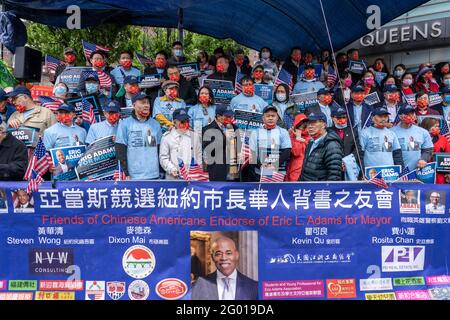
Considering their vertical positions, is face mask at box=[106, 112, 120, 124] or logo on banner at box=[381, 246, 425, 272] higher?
face mask at box=[106, 112, 120, 124]

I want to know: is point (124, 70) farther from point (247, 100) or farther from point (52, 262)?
point (52, 262)

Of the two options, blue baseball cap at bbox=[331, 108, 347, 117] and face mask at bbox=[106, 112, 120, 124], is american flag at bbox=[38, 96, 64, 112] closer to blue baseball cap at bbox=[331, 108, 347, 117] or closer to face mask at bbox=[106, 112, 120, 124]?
face mask at bbox=[106, 112, 120, 124]

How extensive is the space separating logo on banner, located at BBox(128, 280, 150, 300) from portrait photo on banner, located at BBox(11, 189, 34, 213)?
1.40 m

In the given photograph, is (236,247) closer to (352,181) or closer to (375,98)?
(352,181)

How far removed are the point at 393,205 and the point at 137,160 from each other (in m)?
3.27

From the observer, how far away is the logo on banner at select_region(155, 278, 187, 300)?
18.7ft

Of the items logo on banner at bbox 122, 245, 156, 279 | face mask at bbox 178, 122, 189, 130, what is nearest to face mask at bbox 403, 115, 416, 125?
face mask at bbox 178, 122, 189, 130

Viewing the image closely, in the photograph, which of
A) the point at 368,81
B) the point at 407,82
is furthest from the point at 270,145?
the point at 407,82

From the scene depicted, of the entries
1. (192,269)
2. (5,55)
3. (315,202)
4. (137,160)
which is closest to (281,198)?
(315,202)

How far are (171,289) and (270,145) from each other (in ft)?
8.32

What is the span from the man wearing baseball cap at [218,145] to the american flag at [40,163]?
2089mm

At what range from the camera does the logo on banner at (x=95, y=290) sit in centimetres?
573

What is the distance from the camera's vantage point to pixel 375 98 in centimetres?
962

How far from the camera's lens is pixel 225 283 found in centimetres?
564
